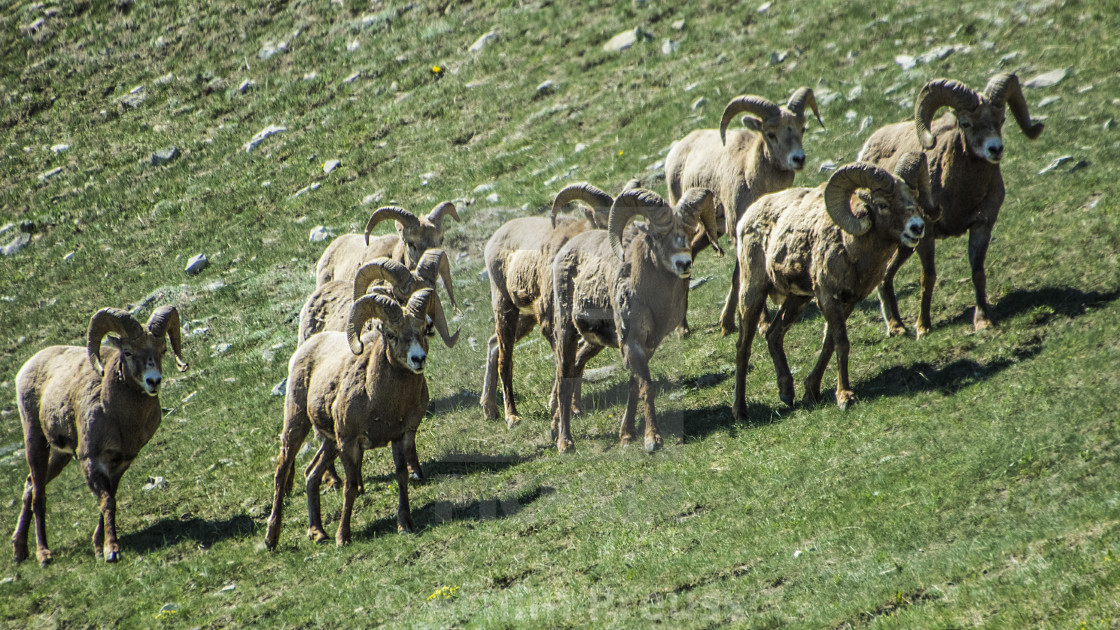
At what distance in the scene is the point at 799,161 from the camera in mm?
15766

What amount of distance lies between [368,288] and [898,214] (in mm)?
6610

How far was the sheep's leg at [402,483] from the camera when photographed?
12.0 metres

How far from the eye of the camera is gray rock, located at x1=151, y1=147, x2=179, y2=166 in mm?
31562

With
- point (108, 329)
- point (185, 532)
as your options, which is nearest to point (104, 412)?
point (108, 329)

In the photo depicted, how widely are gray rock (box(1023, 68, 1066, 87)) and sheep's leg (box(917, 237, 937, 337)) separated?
8479 millimetres

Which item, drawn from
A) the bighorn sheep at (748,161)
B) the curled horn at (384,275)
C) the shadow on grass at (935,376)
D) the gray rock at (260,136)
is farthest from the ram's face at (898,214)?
the gray rock at (260,136)

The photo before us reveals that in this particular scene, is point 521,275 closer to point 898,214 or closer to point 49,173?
point 898,214

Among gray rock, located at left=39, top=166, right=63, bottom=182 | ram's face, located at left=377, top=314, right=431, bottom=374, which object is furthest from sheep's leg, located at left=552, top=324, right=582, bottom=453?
gray rock, located at left=39, top=166, right=63, bottom=182

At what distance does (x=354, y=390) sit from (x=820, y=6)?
2057 centimetres

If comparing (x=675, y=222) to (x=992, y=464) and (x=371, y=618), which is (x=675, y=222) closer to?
(x=992, y=464)

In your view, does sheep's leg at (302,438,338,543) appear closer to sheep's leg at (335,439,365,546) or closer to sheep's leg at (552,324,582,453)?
sheep's leg at (335,439,365,546)

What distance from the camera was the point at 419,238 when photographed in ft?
57.5

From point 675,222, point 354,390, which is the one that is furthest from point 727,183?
point 354,390

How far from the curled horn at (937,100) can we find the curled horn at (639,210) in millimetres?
3764
